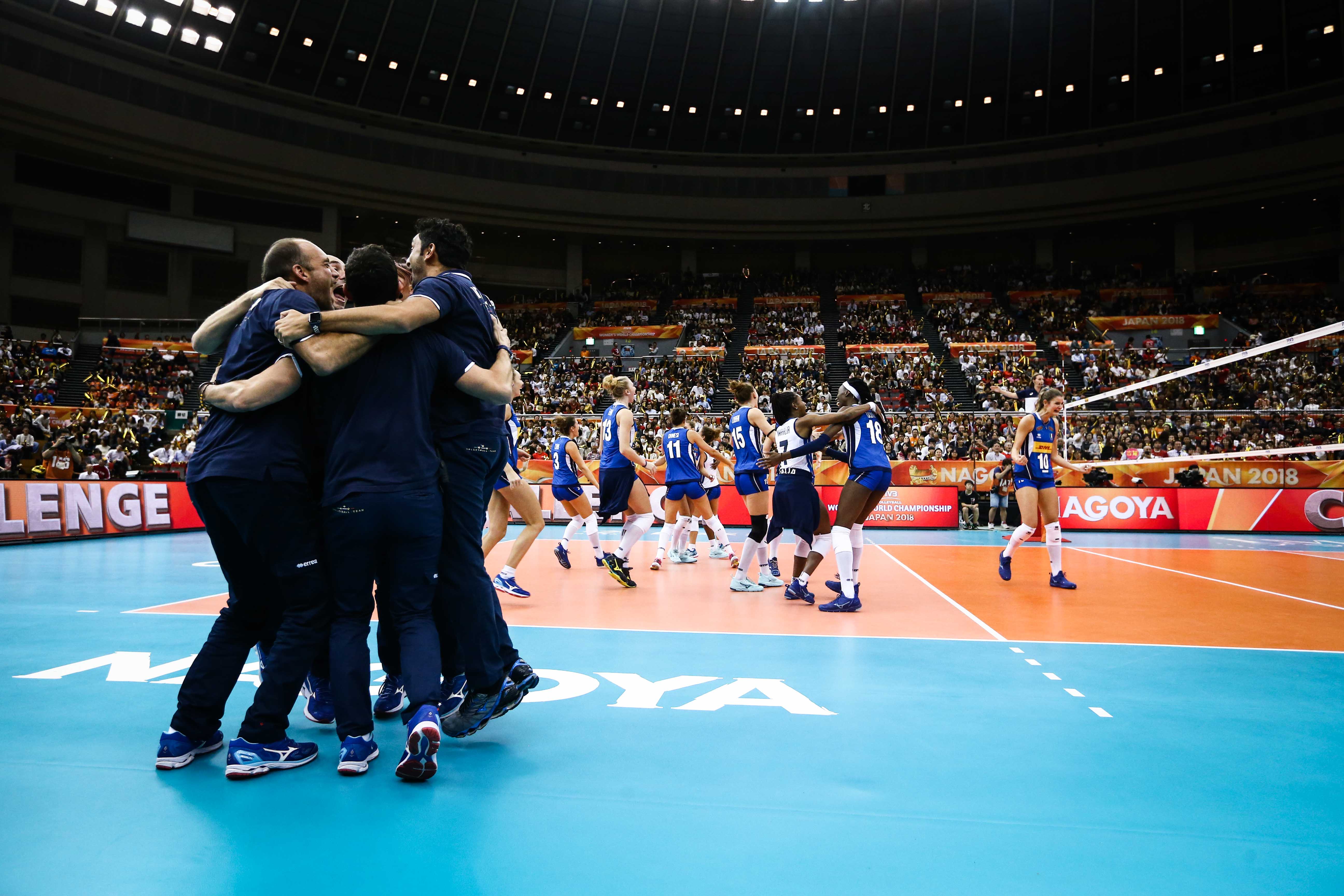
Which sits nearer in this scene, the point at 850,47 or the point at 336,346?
the point at 336,346

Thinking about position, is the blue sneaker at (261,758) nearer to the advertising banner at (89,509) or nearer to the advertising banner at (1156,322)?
the advertising banner at (89,509)

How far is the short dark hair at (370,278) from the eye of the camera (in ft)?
10.8

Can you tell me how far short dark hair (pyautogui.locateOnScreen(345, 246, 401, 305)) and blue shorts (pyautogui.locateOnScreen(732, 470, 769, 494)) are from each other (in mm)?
6297

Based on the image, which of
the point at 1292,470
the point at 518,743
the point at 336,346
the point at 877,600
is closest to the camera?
the point at 336,346

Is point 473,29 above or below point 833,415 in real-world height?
above

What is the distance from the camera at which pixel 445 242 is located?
11.9ft

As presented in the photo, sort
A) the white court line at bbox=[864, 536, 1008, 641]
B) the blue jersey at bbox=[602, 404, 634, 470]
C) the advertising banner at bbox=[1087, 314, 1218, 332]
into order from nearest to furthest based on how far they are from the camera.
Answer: the white court line at bbox=[864, 536, 1008, 641]
the blue jersey at bbox=[602, 404, 634, 470]
the advertising banner at bbox=[1087, 314, 1218, 332]

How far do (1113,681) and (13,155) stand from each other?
42.5 m

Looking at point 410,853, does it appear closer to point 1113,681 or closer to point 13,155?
point 1113,681

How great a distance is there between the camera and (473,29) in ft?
118

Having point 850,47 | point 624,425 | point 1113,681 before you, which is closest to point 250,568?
point 1113,681

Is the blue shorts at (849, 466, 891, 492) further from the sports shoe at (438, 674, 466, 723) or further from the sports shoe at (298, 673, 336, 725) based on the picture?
the sports shoe at (298, 673, 336, 725)

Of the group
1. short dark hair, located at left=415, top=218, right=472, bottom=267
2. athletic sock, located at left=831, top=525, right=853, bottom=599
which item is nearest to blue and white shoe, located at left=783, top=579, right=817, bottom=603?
athletic sock, located at left=831, top=525, right=853, bottom=599

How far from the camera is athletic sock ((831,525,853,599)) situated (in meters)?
7.10
